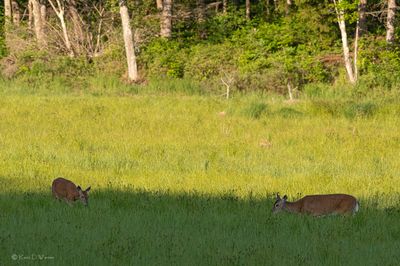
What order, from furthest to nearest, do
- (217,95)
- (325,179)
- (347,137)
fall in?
(217,95) < (347,137) < (325,179)

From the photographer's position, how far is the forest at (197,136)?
10.2m

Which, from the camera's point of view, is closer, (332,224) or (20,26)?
(332,224)

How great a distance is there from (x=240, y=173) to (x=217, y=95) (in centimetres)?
1375

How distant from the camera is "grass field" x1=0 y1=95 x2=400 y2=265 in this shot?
9633 mm

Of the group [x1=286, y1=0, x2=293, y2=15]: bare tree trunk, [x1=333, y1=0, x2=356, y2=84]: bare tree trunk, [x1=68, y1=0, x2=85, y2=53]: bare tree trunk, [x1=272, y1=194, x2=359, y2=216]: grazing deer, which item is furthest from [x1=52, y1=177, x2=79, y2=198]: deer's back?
[x1=286, y1=0, x2=293, y2=15]: bare tree trunk

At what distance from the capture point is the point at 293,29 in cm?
3672

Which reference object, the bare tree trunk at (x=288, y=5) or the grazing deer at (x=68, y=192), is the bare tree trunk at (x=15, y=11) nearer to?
the bare tree trunk at (x=288, y=5)

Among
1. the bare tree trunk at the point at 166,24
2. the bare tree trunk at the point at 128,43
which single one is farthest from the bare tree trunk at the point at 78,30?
the bare tree trunk at the point at 128,43

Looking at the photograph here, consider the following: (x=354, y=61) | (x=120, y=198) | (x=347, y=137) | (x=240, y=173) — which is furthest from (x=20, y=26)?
(x=120, y=198)

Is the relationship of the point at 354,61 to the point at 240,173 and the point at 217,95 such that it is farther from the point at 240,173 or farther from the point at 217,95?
the point at 240,173

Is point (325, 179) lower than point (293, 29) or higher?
lower

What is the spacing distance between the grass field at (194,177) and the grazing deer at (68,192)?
0.20 metres

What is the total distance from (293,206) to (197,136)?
33.5ft

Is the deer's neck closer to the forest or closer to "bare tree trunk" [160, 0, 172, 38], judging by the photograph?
the forest
